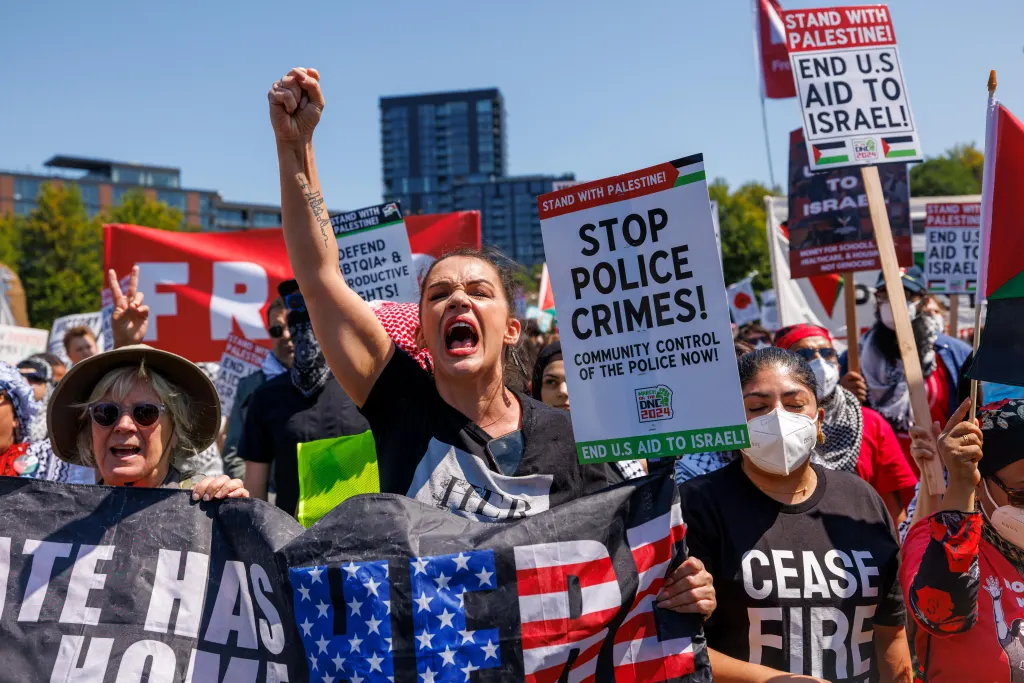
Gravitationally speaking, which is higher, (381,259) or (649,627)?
(381,259)

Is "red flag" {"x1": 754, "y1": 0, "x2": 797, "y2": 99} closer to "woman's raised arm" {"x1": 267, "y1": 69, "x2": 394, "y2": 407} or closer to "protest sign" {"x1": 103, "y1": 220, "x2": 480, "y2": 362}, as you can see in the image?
"protest sign" {"x1": 103, "y1": 220, "x2": 480, "y2": 362}

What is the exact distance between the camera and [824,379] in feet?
14.6

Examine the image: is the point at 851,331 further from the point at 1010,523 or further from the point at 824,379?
the point at 1010,523

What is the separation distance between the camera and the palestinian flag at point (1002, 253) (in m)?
2.66

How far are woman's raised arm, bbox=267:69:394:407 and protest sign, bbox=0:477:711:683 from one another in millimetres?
346

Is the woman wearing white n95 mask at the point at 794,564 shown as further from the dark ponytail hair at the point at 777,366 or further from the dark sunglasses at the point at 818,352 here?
the dark sunglasses at the point at 818,352

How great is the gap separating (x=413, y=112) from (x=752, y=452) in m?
145

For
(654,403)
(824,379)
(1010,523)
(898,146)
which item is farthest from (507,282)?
(898,146)

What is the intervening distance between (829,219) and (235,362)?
4609 mm

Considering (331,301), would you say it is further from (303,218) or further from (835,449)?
(835,449)

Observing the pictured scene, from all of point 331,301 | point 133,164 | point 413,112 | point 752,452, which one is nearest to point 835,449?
point 752,452

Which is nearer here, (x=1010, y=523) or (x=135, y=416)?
(x=1010, y=523)

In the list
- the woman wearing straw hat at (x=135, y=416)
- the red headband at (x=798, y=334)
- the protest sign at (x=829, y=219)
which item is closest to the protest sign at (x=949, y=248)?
the protest sign at (x=829, y=219)

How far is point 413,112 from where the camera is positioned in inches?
5595
